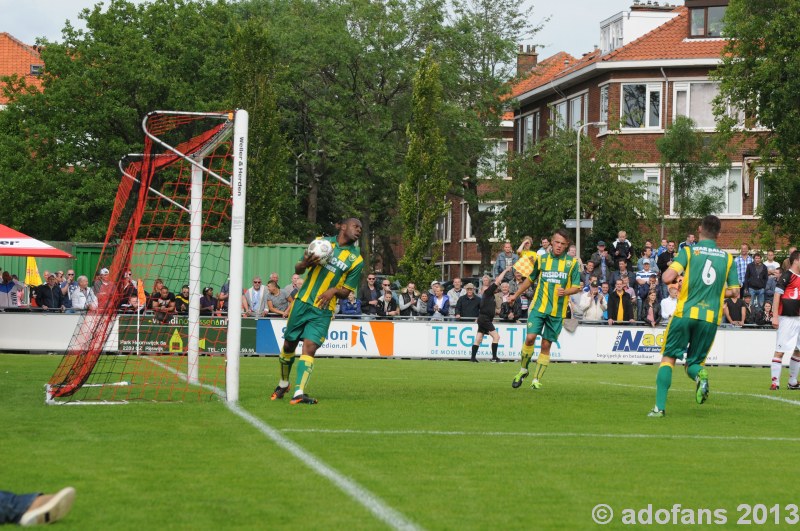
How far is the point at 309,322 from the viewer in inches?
571

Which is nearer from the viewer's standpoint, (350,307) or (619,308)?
(619,308)

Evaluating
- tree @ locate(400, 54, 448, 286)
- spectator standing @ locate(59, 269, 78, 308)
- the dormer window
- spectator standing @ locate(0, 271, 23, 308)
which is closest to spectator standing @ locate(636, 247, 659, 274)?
tree @ locate(400, 54, 448, 286)

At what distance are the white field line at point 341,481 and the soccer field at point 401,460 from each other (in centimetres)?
2

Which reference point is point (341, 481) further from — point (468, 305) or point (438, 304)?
point (438, 304)

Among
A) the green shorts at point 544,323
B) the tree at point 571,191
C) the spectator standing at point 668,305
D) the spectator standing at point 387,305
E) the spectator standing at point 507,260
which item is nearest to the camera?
the green shorts at point 544,323

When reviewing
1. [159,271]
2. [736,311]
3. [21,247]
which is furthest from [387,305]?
[21,247]

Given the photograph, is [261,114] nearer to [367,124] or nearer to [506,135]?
[367,124]

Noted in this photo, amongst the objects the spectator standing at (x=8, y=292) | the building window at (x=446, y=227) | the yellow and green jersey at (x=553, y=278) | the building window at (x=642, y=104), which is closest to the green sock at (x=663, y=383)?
the yellow and green jersey at (x=553, y=278)

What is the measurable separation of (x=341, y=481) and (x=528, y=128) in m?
59.0

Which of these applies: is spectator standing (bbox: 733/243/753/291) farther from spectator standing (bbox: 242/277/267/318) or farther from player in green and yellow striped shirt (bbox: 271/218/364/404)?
player in green and yellow striped shirt (bbox: 271/218/364/404)

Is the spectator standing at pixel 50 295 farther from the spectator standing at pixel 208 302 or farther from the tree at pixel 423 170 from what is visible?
the tree at pixel 423 170

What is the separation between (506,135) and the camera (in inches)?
3041

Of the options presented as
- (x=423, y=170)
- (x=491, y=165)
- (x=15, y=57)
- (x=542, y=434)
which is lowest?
(x=542, y=434)

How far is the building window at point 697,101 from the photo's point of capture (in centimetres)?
5538
